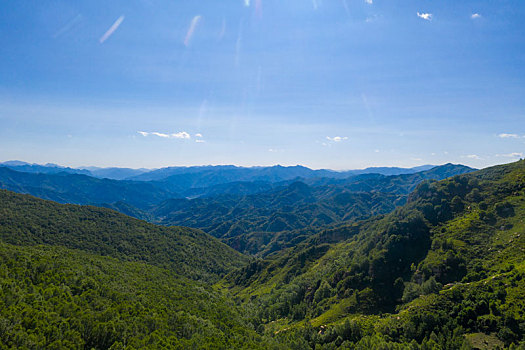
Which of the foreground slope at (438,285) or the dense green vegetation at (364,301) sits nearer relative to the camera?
the dense green vegetation at (364,301)

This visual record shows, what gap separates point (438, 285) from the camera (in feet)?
418

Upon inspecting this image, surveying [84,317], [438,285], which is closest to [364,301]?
[438,285]

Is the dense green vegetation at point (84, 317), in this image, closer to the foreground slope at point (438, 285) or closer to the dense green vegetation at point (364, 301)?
the dense green vegetation at point (364, 301)

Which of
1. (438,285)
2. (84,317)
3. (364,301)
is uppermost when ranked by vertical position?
(84,317)

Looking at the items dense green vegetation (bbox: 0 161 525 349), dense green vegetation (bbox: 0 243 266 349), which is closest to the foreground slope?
dense green vegetation (bbox: 0 161 525 349)

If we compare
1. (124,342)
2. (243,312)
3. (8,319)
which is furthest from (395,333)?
(8,319)

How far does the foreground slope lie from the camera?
9469cm

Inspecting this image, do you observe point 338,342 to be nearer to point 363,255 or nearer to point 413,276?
point 413,276

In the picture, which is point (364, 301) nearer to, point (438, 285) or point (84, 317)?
point (438, 285)

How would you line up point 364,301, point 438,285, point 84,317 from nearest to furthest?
point 84,317 → point 438,285 → point 364,301

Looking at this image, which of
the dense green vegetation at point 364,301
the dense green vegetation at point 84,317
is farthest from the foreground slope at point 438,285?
the dense green vegetation at point 84,317

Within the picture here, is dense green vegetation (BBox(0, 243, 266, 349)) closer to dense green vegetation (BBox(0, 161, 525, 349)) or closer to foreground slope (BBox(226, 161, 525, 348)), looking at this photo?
dense green vegetation (BBox(0, 161, 525, 349))

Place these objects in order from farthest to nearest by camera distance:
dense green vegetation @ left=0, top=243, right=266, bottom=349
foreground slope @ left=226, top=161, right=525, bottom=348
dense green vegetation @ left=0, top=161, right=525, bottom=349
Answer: foreground slope @ left=226, top=161, right=525, bottom=348 → dense green vegetation @ left=0, top=161, right=525, bottom=349 → dense green vegetation @ left=0, top=243, right=266, bottom=349

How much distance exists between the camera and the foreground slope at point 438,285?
94688 mm
